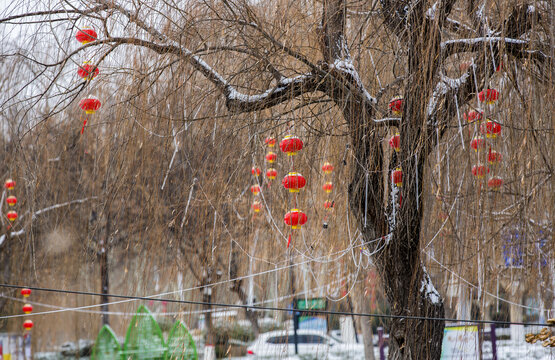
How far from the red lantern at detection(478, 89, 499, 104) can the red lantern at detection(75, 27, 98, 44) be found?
1.99 meters

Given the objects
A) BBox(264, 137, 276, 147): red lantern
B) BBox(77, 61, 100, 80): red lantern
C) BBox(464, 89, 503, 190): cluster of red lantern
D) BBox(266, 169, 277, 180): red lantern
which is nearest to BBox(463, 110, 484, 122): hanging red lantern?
BBox(464, 89, 503, 190): cluster of red lantern

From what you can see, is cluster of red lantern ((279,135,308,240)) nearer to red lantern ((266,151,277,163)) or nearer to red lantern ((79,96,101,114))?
red lantern ((266,151,277,163))

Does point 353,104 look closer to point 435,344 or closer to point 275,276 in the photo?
point 435,344

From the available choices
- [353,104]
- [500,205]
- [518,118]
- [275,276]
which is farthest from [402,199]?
[275,276]

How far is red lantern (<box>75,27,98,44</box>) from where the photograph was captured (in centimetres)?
303

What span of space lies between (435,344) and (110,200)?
207cm

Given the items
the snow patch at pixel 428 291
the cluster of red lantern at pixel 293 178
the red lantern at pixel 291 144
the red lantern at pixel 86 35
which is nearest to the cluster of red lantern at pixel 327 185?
the cluster of red lantern at pixel 293 178

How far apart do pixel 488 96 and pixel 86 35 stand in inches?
80.8

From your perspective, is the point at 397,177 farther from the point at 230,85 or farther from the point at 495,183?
the point at 230,85

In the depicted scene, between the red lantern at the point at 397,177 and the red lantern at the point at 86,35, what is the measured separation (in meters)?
1.72

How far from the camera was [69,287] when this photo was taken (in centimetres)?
772

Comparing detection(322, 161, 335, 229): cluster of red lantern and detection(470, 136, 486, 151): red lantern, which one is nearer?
detection(470, 136, 486, 151): red lantern

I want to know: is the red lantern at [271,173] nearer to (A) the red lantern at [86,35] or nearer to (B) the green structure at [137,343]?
(A) the red lantern at [86,35]

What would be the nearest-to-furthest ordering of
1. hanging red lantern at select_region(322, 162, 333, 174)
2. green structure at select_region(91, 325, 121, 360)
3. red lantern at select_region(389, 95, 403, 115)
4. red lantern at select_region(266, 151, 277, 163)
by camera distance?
red lantern at select_region(389, 95, 403, 115) → hanging red lantern at select_region(322, 162, 333, 174) → red lantern at select_region(266, 151, 277, 163) → green structure at select_region(91, 325, 121, 360)
